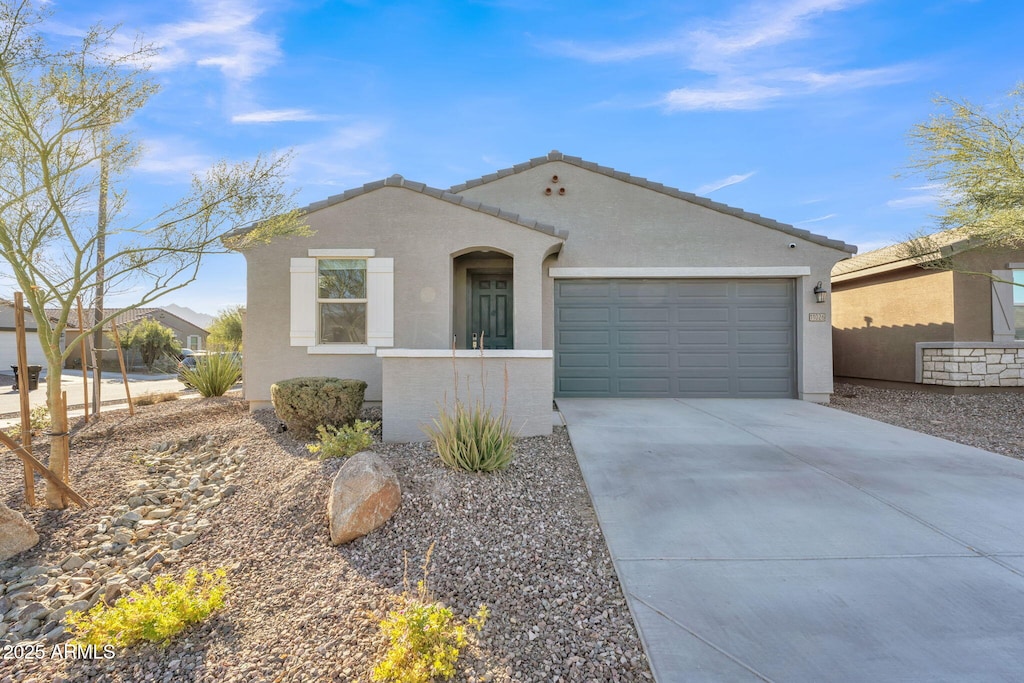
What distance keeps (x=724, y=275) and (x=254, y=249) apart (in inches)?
322

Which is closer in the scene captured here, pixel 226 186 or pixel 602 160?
pixel 226 186

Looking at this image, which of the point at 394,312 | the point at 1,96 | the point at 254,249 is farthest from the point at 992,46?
the point at 1,96

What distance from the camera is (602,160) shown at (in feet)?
30.4

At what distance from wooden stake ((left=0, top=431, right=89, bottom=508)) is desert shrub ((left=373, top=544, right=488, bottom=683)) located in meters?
3.63

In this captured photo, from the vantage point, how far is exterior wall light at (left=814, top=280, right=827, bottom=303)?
28.6 ft

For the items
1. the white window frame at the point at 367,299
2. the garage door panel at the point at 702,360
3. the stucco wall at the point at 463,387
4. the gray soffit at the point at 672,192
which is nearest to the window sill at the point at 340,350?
the white window frame at the point at 367,299

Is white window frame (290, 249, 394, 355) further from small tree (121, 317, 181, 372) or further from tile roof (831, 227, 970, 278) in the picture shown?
small tree (121, 317, 181, 372)

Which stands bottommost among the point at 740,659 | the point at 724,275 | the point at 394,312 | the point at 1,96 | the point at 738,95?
the point at 740,659

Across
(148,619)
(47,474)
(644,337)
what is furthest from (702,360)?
(47,474)

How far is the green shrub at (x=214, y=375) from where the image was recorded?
927 cm

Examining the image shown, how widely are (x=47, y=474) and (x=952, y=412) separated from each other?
1224 cm

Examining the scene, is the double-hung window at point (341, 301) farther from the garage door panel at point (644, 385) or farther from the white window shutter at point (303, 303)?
the garage door panel at point (644, 385)

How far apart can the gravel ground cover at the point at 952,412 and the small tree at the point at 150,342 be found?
2805cm

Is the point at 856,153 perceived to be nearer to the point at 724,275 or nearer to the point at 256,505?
the point at 724,275
